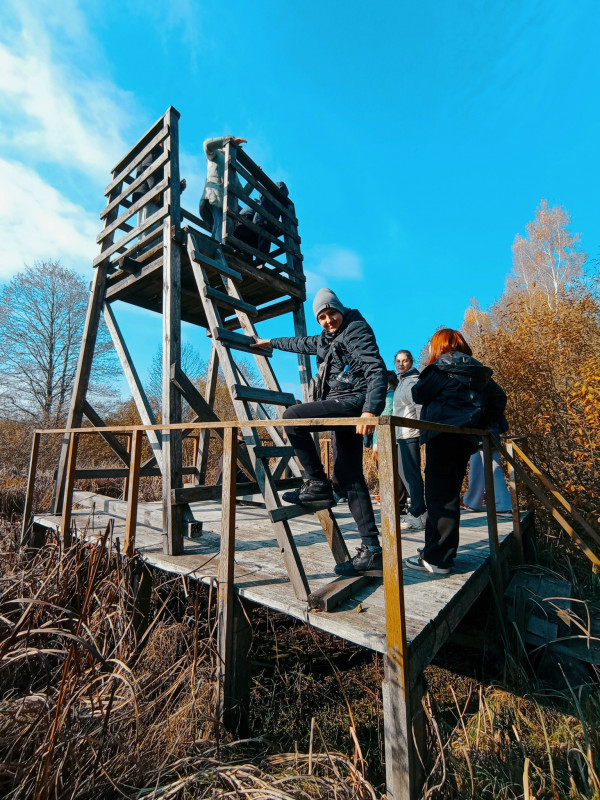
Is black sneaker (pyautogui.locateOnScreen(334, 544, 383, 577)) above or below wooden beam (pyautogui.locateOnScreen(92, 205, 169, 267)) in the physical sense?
below

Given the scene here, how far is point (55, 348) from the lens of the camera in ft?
62.4

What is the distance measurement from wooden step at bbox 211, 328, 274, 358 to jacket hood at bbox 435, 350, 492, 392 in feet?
5.09

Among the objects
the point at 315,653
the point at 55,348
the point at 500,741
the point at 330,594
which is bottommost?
the point at 315,653

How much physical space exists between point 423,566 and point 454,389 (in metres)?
1.27

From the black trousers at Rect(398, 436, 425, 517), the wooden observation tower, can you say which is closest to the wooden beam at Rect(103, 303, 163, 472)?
the wooden observation tower

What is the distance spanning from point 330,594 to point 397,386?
307 cm

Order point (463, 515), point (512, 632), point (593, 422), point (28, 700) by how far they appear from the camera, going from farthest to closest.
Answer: point (463, 515) → point (593, 422) → point (512, 632) → point (28, 700)

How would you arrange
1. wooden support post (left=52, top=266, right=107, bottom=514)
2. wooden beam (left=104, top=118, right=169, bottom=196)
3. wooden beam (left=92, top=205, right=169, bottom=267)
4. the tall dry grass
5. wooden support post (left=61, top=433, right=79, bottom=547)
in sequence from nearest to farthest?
the tall dry grass, wooden support post (left=61, top=433, right=79, bottom=547), wooden beam (left=92, top=205, right=169, bottom=267), wooden beam (left=104, top=118, right=169, bottom=196), wooden support post (left=52, top=266, right=107, bottom=514)

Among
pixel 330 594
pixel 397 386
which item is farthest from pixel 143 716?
pixel 397 386

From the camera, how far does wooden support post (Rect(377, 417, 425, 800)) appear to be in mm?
Result: 1514

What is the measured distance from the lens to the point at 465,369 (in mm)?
2432

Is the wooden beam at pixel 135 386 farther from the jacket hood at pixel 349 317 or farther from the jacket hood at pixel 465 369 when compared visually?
the jacket hood at pixel 465 369

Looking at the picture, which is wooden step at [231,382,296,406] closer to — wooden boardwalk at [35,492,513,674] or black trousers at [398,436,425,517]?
wooden boardwalk at [35,492,513,674]

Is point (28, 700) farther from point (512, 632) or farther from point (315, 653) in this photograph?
point (512, 632)
